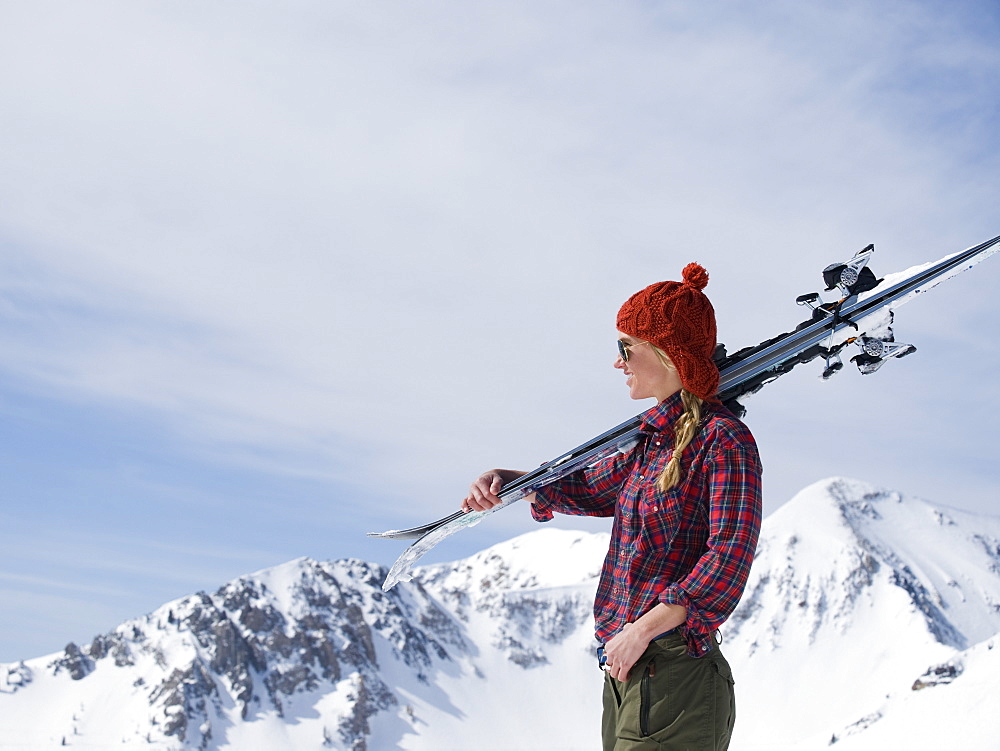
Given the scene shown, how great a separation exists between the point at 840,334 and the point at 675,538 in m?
1.54

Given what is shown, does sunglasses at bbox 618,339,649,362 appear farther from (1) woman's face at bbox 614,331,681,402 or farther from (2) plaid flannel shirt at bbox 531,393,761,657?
(2) plaid flannel shirt at bbox 531,393,761,657

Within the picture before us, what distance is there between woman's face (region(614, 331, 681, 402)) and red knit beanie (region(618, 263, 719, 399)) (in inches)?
3.5

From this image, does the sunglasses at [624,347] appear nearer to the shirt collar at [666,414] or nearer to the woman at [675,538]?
the woman at [675,538]

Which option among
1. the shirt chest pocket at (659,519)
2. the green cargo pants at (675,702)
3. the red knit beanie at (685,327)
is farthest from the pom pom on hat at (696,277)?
the green cargo pants at (675,702)

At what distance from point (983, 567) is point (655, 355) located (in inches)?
7736

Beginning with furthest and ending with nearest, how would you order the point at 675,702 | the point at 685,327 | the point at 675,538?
the point at 685,327, the point at 675,538, the point at 675,702

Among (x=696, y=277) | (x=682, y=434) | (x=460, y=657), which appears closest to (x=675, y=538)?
(x=682, y=434)

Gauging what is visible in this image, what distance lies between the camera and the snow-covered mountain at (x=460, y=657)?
522ft

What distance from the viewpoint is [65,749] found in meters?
152

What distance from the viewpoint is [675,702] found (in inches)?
172

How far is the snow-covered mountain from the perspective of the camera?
159000mm

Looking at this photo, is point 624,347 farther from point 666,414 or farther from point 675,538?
point 675,538

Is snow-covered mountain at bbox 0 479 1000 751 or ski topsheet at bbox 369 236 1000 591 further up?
snow-covered mountain at bbox 0 479 1000 751

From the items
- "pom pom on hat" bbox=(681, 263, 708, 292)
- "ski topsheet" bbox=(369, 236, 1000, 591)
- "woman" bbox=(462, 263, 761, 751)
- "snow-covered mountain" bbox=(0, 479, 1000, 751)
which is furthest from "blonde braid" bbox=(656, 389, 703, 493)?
"snow-covered mountain" bbox=(0, 479, 1000, 751)
